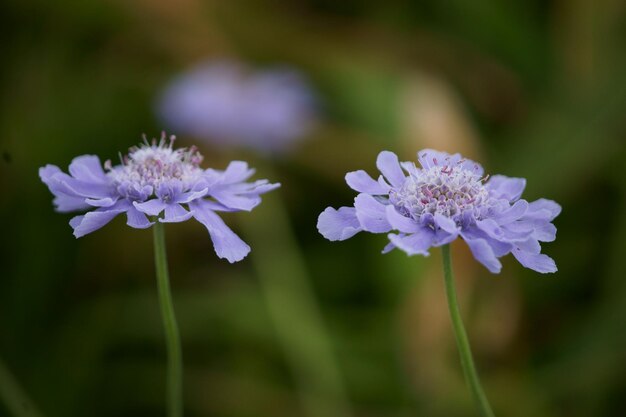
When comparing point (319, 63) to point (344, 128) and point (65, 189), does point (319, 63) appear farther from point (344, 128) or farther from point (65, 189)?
point (65, 189)

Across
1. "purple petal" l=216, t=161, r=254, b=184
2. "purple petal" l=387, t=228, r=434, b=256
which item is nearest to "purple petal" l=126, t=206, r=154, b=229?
"purple petal" l=216, t=161, r=254, b=184

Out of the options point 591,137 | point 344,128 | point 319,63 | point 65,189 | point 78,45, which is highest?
point 78,45

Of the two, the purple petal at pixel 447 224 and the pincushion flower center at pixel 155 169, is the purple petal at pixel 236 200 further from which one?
the purple petal at pixel 447 224

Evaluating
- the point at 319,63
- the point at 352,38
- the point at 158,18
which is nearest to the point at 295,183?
the point at 319,63

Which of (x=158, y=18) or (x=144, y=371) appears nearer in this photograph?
(x=144, y=371)

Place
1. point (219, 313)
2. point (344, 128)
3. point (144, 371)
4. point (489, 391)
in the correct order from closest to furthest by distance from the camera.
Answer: point (489, 391)
point (144, 371)
point (219, 313)
point (344, 128)

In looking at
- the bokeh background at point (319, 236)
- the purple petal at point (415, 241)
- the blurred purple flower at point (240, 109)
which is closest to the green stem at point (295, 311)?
the bokeh background at point (319, 236)
